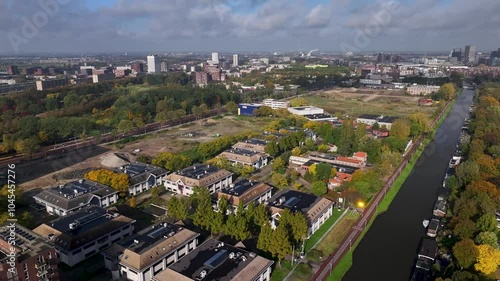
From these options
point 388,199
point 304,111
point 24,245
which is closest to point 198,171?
point 388,199

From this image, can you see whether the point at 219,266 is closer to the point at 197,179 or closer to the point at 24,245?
the point at 24,245

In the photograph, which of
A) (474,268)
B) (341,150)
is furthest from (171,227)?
(341,150)

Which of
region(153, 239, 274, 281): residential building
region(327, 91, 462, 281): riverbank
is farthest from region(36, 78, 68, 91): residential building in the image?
region(153, 239, 274, 281): residential building

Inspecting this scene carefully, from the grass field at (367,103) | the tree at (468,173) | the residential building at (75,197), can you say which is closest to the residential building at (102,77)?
the grass field at (367,103)

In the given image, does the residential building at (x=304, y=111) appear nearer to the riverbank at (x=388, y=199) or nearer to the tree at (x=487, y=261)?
the riverbank at (x=388, y=199)

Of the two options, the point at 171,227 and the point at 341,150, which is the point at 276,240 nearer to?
the point at 171,227
